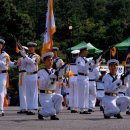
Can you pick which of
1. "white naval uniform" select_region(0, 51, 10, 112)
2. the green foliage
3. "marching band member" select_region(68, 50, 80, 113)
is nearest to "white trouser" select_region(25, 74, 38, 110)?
"white naval uniform" select_region(0, 51, 10, 112)

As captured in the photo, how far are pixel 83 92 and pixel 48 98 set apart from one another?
9.92 ft

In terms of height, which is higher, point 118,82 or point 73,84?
point 73,84

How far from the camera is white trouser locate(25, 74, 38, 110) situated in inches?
627

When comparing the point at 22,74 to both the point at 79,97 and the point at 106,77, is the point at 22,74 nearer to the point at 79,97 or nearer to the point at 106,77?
the point at 79,97

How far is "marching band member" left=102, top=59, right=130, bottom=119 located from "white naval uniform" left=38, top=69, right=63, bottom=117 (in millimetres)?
1299

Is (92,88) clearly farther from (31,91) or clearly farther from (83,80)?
(31,91)

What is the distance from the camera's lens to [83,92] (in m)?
16.4

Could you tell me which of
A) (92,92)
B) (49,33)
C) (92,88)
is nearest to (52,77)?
(92,88)

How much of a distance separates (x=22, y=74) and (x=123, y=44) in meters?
14.3

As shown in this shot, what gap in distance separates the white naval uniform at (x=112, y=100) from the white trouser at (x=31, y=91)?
287cm

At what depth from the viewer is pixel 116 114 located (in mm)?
13797

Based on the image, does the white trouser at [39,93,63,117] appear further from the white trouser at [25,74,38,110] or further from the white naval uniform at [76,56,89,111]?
the white naval uniform at [76,56,89,111]

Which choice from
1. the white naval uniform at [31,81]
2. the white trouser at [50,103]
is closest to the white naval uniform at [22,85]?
the white naval uniform at [31,81]

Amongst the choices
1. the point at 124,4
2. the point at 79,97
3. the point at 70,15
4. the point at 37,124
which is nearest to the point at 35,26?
the point at 70,15
